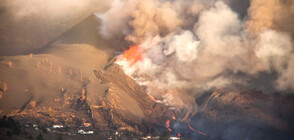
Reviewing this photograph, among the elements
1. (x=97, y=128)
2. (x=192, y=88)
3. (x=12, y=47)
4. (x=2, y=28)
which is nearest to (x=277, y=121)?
(x=192, y=88)

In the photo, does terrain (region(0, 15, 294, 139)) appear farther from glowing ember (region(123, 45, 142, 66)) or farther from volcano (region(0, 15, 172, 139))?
glowing ember (region(123, 45, 142, 66))

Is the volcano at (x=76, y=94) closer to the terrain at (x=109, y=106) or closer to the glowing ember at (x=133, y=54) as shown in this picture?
the terrain at (x=109, y=106)

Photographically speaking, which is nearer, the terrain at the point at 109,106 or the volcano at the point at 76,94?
the terrain at the point at 109,106

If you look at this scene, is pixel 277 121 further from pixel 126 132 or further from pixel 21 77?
pixel 21 77

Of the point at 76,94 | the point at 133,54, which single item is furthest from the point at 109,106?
the point at 133,54

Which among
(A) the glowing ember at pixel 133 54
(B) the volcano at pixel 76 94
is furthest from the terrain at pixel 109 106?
(A) the glowing ember at pixel 133 54

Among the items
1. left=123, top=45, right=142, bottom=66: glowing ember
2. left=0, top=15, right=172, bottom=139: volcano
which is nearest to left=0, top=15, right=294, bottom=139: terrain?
left=0, top=15, right=172, bottom=139: volcano

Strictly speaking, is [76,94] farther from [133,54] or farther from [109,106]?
[133,54]

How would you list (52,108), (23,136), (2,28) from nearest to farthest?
(23,136) → (52,108) → (2,28)
